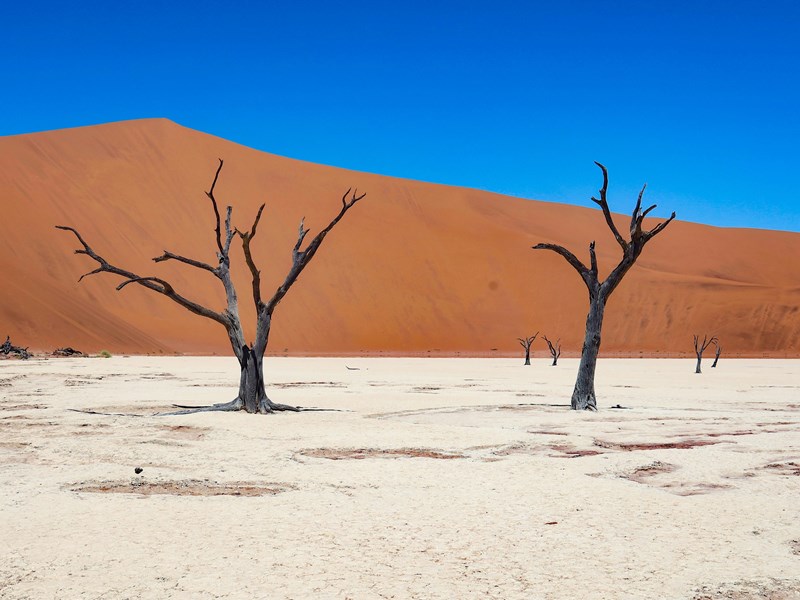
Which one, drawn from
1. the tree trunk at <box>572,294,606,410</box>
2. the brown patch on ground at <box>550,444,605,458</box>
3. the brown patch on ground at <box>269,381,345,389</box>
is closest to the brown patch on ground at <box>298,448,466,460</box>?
the brown patch on ground at <box>550,444,605,458</box>

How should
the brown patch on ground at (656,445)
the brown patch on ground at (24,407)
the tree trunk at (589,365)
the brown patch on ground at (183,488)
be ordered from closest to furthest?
the brown patch on ground at (183,488) < the brown patch on ground at (656,445) < the brown patch on ground at (24,407) < the tree trunk at (589,365)

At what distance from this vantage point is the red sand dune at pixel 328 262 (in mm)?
62156

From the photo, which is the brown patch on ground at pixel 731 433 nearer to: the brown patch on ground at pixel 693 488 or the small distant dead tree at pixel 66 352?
the brown patch on ground at pixel 693 488

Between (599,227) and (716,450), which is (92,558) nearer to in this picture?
(716,450)

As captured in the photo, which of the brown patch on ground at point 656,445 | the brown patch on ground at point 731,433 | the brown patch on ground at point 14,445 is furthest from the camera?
the brown patch on ground at point 731,433

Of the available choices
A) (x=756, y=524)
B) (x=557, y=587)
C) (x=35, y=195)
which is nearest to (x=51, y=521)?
(x=557, y=587)

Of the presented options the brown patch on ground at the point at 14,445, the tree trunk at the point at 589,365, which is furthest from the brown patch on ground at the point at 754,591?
the tree trunk at the point at 589,365

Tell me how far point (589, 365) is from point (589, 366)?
0.04m

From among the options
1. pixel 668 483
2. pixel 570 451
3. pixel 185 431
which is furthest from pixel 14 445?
pixel 668 483

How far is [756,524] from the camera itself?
20.8 feet

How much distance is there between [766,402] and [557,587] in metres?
15.1

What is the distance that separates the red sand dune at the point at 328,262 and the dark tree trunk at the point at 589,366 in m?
37.6

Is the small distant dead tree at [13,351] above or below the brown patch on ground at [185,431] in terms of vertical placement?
above

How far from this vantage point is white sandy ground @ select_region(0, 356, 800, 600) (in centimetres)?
495
